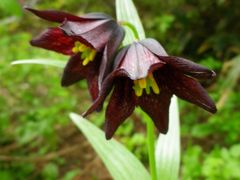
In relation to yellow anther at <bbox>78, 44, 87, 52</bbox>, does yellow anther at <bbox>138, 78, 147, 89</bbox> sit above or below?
above

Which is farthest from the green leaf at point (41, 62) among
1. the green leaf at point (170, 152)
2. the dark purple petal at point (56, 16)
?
the green leaf at point (170, 152)

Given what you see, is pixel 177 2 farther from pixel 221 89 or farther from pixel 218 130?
pixel 218 130

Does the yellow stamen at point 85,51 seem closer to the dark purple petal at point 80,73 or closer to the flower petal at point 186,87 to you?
the dark purple petal at point 80,73

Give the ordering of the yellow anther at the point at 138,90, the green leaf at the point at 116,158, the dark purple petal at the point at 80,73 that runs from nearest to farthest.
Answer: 1. the yellow anther at the point at 138,90
2. the dark purple petal at the point at 80,73
3. the green leaf at the point at 116,158

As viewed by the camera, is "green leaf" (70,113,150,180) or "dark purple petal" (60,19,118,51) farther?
"green leaf" (70,113,150,180)

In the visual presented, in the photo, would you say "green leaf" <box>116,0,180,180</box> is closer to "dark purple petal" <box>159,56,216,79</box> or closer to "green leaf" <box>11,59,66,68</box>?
"green leaf" <box>11,59,66,68</box>

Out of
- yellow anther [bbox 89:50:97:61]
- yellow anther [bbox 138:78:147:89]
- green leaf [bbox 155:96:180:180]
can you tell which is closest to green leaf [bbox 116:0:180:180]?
green leaf [bbox 155:96:180:180]

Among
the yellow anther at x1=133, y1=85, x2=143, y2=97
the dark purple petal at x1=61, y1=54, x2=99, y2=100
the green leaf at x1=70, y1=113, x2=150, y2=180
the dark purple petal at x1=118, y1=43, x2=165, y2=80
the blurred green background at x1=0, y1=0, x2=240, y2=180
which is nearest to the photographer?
the dark purple petal at x1=118, y1=43, x2=165, y2=80
